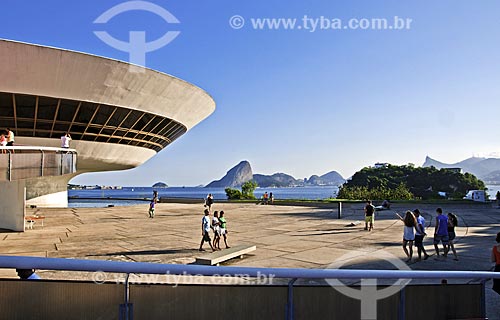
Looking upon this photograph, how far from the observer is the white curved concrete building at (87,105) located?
2422cm

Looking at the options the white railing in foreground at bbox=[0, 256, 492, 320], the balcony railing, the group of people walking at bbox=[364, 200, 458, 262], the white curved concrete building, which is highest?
the white curved concrete building

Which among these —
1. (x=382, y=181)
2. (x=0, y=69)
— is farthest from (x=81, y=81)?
(x=382, y=181)

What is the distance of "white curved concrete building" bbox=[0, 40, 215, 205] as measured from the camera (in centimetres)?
2422

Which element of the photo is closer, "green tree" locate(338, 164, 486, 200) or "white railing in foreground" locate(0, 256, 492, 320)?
"white railing in foreground" locate(0, 256, 492, 320)

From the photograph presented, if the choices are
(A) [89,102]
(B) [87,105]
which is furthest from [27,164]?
(B) [87,105]

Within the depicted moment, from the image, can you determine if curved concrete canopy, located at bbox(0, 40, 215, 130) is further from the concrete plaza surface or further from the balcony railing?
the balcony railing

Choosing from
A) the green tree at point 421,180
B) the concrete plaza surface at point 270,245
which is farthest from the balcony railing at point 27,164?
the green tree at point 421,180

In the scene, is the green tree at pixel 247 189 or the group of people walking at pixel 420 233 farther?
the green tree at pixel 247 189

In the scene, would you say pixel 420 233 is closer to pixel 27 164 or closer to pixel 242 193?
pixel 27 164

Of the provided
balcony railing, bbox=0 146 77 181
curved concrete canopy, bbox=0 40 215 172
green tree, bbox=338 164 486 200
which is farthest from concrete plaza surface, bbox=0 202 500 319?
green tree, bbox=338 164 486 200

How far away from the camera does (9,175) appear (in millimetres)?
12414

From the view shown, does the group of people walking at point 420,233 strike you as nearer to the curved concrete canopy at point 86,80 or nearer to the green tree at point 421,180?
the curved concrete canopy at point 86,80

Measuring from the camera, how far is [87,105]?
1105 inches

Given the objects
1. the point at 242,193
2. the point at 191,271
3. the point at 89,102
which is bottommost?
the point at 242,193
